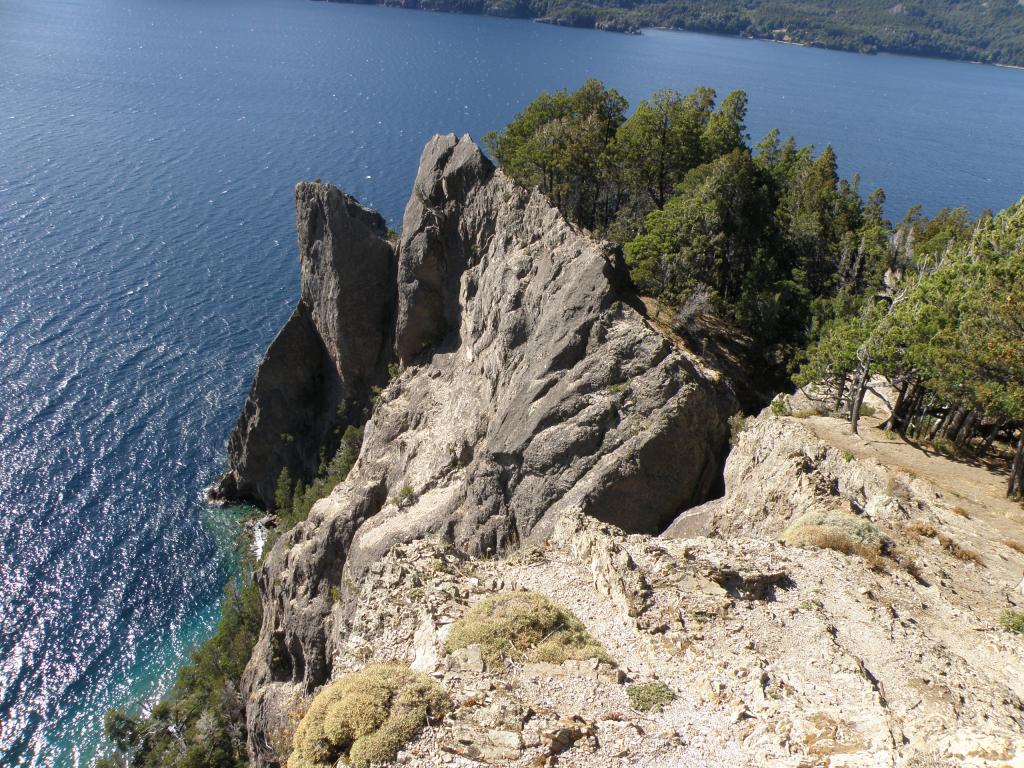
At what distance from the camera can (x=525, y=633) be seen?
21422 millimetres

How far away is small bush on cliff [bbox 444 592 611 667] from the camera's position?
2092 centimetres

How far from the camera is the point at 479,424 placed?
1753 inches

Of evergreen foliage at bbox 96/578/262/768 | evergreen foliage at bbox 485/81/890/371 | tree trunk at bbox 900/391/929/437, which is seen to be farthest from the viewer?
evergreen foliage at bbox 485/81/890/371

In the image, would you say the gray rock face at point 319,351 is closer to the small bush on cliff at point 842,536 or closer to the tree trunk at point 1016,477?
the small bush on cliff at point 842,536

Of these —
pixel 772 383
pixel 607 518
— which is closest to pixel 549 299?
pixel 607 518

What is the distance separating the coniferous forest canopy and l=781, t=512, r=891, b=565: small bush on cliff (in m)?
8.40

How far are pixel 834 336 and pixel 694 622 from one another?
2537 cm

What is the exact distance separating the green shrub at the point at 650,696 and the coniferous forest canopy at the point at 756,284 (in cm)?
1919

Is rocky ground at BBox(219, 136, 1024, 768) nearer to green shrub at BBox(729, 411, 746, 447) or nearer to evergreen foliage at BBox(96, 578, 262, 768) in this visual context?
green shrub at BBox(729, 411, 746, 447)

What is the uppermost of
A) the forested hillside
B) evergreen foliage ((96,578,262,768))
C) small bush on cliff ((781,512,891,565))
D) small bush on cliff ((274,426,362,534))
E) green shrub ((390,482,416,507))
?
the forested hillside

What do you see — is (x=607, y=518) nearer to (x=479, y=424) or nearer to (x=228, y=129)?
(x=479, y=424)

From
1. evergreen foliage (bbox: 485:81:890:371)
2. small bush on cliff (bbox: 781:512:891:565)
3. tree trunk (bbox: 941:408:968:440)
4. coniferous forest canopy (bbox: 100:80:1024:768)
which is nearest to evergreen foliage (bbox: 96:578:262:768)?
coniferous forest canopy (bbox: 100:80:1024:768)

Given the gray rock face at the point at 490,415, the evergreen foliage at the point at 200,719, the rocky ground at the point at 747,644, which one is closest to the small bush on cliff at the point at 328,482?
the gray rock face at the point at 490,415

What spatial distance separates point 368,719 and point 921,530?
21.4 meters
